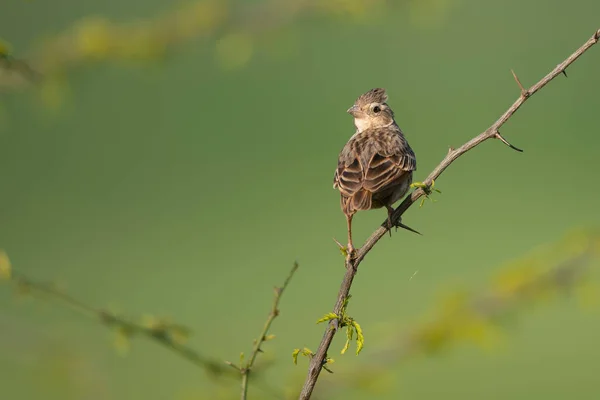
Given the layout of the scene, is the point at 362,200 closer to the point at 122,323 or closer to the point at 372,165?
the point at 372,165

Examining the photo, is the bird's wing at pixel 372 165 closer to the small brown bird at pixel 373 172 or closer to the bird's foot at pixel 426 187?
the small brown bird at pixel 373 172

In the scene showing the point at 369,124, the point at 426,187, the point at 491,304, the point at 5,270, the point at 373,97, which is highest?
the point at 373,97

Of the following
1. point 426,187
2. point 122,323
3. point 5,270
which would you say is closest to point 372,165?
point 426,187

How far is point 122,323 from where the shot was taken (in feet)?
9.04

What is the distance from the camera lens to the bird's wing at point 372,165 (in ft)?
14.7

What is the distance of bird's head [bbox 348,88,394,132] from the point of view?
20.0ft

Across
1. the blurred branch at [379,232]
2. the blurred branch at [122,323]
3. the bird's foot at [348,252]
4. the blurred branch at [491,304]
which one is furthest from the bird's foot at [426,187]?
the blurred branch at [122,323]

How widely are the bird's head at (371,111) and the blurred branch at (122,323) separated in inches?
135

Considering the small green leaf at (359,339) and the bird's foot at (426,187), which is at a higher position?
the bird's foot at (426,187)

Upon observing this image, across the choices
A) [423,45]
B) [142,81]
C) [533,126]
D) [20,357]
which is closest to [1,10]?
[142,81]

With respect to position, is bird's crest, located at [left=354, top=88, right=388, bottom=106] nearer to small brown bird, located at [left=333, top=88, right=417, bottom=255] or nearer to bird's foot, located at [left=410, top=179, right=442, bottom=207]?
small brown bird, located at [left=333, top=88, right=417, bottom=255]

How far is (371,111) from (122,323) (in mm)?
3595

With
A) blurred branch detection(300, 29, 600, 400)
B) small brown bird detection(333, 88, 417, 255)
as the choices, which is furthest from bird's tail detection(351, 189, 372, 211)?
blurred branch detection(300, 29, 600, 400)

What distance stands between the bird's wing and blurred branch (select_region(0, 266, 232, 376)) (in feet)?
5.79
